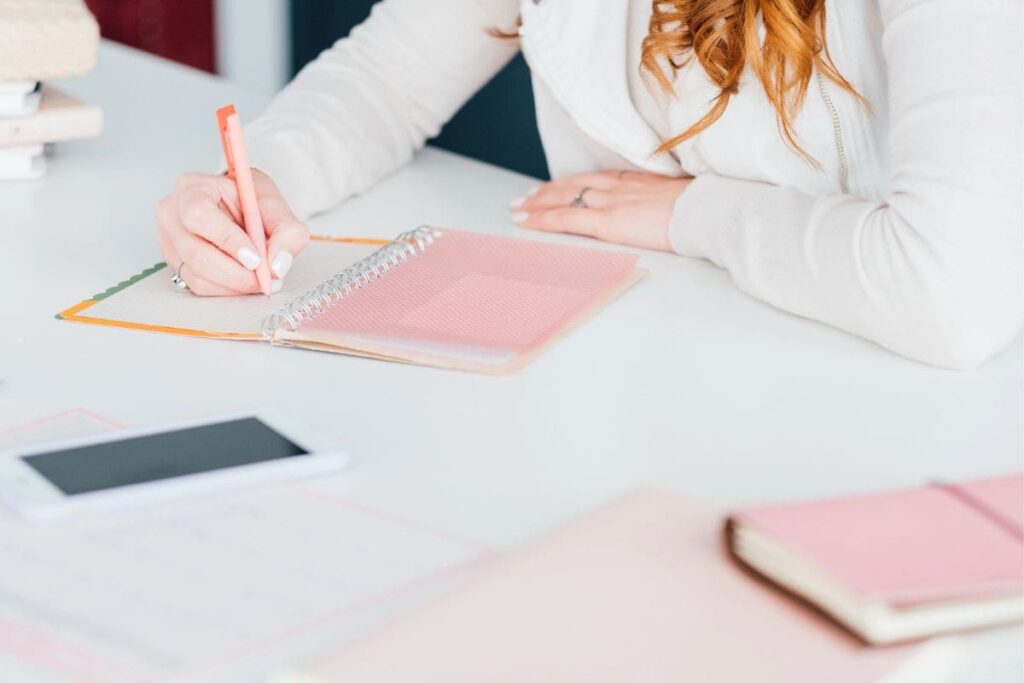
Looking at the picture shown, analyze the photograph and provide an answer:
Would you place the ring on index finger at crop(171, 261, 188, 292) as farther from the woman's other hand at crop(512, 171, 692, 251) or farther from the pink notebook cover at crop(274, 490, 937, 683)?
the pink notebook cover at crop(274, 490, 937, 683)

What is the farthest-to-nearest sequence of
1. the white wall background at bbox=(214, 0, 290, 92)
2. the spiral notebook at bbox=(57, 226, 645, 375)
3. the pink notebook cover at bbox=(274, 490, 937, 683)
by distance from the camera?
1. the white wall background at bbox=(214, 0, 290, 92)
2. the spiral notebook at bbox=(57, 226, 645, 375)
3. the pink notebook cover at bbox=(274, 490, 937, 683)

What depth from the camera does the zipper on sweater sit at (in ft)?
3.73

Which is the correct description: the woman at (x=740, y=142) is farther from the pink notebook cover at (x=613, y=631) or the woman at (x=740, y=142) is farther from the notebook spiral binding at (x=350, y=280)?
the pink notebook cover at (x=613, y=631)

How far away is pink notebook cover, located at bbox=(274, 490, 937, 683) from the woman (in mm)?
402

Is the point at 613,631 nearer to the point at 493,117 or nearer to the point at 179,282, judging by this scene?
the point at 179,282

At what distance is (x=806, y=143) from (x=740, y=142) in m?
0.05

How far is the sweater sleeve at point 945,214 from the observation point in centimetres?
97

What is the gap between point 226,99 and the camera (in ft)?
5.23

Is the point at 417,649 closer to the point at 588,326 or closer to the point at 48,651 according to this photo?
the point at 48,651

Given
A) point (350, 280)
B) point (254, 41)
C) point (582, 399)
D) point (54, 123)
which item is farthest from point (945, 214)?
point (254, 41)

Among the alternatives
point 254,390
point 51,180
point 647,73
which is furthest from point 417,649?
point 51,180

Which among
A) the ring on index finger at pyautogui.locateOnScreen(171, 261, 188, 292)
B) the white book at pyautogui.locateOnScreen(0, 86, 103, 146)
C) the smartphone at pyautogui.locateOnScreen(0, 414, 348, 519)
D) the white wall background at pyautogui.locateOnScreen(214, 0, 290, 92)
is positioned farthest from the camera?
the white wall background at pyautogui.locateOnScreen(214, 0, 290, 92)

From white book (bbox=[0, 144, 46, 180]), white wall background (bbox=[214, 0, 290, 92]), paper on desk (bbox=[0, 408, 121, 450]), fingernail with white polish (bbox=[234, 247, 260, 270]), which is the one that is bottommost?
white wall background (bbox=[214, 0, 290, 92])

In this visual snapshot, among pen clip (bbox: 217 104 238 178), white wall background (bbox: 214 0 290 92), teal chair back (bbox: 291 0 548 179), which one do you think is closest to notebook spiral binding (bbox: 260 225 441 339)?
pen clip (bbox: 217 104 238 178)
